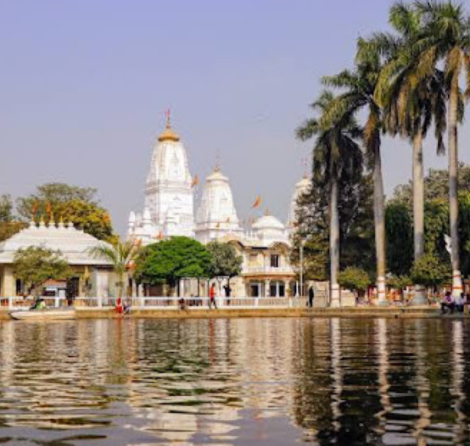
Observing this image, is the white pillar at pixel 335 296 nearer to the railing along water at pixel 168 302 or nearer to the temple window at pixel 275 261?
the railing along water at pixel 168 302

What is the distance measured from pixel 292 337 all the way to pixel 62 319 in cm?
2319

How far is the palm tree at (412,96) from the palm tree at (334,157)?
261 inches

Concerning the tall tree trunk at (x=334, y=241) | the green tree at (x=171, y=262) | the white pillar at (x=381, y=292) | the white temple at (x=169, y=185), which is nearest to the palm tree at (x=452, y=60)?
the white pillar at (x=381, y=292)

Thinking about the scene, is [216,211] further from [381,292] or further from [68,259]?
[381,292]

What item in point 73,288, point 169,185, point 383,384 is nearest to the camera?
point 383,384

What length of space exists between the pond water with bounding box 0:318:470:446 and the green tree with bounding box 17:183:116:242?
63.9m

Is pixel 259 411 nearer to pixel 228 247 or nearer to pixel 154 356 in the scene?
pixel 154 356

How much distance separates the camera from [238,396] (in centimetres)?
964

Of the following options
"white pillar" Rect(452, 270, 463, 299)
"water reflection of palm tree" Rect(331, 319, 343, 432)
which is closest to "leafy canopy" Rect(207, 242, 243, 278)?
"white pillar" Rect(452, 270, 463, 299)

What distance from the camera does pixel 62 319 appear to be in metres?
43.5

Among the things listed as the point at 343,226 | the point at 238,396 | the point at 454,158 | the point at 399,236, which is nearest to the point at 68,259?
the point at 343,226

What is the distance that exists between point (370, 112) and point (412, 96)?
17.1 feet

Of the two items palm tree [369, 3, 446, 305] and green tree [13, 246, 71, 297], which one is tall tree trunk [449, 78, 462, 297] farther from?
green tree [13, 246, 71, 297]

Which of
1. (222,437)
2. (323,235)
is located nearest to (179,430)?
(222,437)
